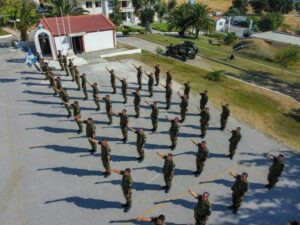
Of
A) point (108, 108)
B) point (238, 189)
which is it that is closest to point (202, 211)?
point (238, 189)

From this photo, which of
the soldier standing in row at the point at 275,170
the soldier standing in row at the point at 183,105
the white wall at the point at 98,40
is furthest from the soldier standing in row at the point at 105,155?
the white wall at the point at 98,40

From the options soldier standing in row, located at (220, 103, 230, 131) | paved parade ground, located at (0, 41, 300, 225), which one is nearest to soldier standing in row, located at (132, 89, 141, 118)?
paved parade ground, located at (0, 41, 300, 225)

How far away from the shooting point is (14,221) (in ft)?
33.2

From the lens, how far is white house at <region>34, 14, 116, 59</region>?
27.3 m

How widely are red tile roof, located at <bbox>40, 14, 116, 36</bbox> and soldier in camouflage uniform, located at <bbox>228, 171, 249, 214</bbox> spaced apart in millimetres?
22508

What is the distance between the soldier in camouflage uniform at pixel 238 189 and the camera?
32.1 feet

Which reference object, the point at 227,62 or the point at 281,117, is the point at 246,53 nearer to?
the point at 227,62

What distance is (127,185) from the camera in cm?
989

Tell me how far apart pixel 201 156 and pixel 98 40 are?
21.7 m

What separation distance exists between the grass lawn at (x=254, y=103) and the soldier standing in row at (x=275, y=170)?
4.02 m

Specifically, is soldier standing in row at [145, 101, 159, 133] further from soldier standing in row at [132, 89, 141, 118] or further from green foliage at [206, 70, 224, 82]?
green foliage at [206, 70, 224, 82]

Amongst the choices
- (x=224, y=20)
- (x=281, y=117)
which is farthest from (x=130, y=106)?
(x=224, y=20)

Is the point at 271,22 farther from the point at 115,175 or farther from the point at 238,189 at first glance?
the point at 238,189

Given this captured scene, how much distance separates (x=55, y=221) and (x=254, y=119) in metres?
12.1
